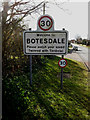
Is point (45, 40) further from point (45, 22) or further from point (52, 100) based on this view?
point (52, 100)

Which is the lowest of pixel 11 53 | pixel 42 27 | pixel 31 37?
pixel 11 53

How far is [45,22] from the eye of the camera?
4207 mm

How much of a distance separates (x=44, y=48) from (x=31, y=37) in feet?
1.82

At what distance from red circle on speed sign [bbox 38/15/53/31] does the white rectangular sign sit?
0.19 metres

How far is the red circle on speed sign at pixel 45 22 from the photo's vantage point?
415cm

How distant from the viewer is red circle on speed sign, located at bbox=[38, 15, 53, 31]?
4153 mm

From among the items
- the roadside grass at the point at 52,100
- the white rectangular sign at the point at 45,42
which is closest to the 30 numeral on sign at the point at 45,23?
the white rectangular sign at the point at 45,42

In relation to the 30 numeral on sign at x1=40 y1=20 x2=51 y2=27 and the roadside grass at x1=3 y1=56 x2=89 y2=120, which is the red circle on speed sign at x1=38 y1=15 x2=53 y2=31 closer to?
the 30 numeral on sign at x1=40 y1=20 x2=51 y2=27

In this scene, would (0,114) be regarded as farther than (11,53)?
No

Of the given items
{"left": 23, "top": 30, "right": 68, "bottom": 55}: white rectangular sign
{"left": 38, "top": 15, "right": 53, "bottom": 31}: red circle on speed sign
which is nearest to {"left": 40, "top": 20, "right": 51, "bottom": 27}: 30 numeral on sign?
{"left": 38, "top": 15, "right": 53, "bottom": 31}: red circle on speed sign

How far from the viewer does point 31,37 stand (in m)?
4.40

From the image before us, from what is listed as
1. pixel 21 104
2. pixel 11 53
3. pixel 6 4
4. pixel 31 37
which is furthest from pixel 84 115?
pixel 6 4

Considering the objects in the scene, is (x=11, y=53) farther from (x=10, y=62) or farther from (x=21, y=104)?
(x=21, y=104)

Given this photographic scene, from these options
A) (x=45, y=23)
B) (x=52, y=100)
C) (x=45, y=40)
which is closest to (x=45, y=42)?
(x=45, y=40)
